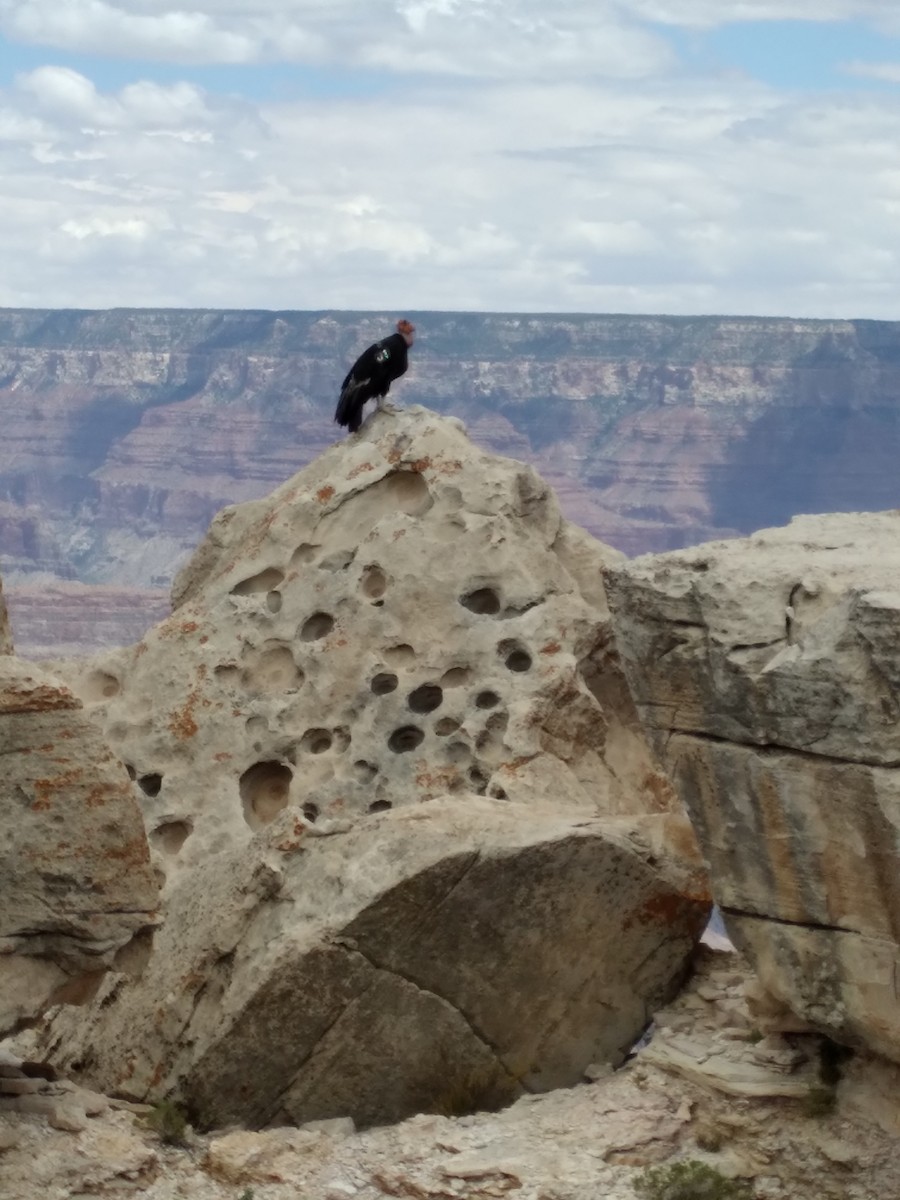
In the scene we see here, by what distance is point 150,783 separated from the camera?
14945 mm

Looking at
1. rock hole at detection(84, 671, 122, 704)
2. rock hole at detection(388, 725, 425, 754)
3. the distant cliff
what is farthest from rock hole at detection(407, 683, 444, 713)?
the distant cliff

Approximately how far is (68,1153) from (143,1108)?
3.71 ft

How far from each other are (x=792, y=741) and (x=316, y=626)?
5561 mm

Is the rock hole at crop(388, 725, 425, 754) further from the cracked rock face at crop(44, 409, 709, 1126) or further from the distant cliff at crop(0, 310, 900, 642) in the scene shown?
the distant cliff at crop(0, 310, 900, 642)

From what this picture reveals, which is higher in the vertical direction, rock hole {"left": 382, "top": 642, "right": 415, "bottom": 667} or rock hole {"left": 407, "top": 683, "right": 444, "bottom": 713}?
rock hole {"left": 382, "top": 642, "right": 415, "bottom": 667}

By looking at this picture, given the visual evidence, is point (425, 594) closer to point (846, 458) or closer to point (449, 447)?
point (449, 447)

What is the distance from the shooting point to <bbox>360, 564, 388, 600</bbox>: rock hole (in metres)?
15.1

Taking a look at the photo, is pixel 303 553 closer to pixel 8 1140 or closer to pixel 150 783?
pixel 150 783

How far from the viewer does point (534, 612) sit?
1469 centimetres

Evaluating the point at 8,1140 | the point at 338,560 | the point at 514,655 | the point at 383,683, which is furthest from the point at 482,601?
the point at 8,1140

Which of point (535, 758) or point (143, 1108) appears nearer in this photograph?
point (143, 1108)

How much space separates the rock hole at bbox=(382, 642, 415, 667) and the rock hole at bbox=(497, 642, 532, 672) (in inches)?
25.5

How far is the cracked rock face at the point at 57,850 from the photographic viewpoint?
32.9ft

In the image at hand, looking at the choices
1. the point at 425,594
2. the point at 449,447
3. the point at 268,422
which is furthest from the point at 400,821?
the point at 268,422
